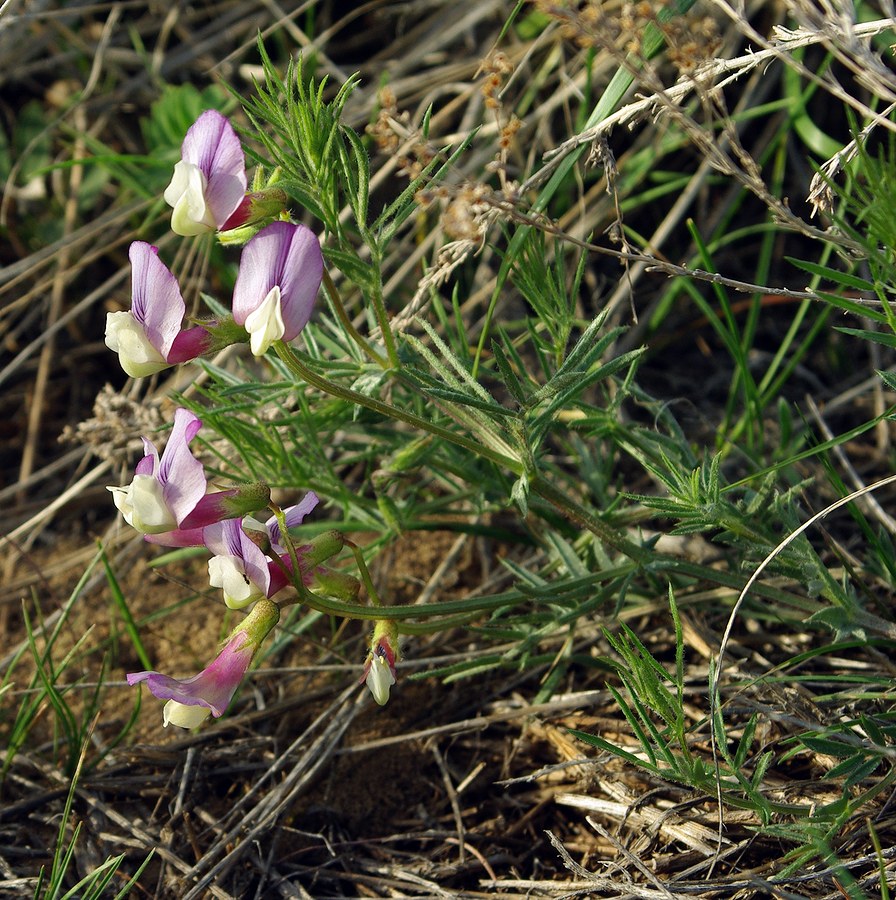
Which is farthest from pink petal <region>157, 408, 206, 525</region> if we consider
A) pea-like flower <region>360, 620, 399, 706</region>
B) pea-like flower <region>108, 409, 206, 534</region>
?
pea-like flower <region>360, 620, 399, 706</region>

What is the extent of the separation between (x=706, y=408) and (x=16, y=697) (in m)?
2.00

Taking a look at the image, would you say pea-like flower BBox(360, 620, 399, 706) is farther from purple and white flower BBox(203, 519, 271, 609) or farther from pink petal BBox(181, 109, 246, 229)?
pink petal BBox(181, 109, 246, 229)

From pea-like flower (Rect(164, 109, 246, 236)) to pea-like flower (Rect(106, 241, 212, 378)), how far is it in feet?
0.26

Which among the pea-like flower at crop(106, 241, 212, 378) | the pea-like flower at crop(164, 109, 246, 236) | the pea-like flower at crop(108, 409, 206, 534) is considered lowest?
the pea-like flower at crop(108, 409, 206, 534)

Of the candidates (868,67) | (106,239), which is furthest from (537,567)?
(106,239)

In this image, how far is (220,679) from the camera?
165 centimetres

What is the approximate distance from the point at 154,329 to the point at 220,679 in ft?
1.81

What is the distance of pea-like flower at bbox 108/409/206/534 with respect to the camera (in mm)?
1580

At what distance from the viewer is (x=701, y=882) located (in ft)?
5.85

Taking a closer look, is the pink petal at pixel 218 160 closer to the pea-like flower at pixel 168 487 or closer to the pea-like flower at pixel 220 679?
the pea-like flower at pixel 168 487

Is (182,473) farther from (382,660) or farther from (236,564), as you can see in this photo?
(382,660)

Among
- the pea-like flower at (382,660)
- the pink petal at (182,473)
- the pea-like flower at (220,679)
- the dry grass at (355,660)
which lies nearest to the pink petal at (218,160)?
the dry grass at (355,660)

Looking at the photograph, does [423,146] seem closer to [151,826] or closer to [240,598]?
[240,598]

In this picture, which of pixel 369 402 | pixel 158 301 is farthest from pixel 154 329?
pixel 369 402
